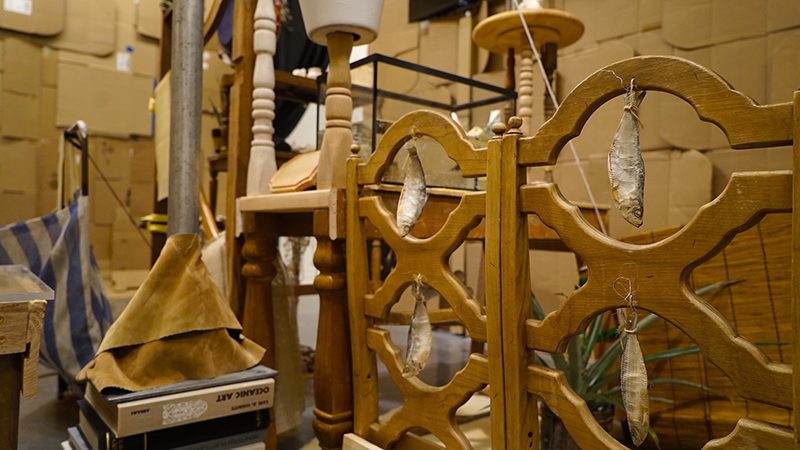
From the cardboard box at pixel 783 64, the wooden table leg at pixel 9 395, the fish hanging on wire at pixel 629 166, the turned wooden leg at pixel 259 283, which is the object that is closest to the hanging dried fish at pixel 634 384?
the fish hanging on wire at pixel 629 166

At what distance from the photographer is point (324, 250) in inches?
44.1

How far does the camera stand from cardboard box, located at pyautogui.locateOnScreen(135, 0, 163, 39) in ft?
11.9

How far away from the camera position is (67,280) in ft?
5.30

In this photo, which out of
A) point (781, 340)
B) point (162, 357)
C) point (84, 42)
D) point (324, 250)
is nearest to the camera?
point (162, 357)

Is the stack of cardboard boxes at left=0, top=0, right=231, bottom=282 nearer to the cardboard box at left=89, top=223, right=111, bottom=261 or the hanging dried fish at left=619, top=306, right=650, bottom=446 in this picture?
the cardboard box at left=89, top=223, right=111, bottom=261

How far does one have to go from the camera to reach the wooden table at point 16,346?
77cm

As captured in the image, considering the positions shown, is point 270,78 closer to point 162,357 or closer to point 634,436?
point 162,357

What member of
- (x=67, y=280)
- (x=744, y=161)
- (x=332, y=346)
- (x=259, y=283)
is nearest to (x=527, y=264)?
(x=332, y=346)

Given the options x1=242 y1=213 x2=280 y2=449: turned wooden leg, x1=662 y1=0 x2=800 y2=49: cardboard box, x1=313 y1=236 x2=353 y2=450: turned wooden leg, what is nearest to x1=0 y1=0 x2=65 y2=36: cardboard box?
x1=242 y1=213 x2=280 y2=449: turned wooden leg

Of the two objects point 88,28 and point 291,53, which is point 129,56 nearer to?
point 88,28

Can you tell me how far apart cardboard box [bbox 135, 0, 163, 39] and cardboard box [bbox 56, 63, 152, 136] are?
298mm

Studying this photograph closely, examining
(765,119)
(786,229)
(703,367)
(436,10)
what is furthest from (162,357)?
(436,10)

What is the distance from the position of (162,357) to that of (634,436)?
0.77 metres

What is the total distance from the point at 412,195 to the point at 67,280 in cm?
123
